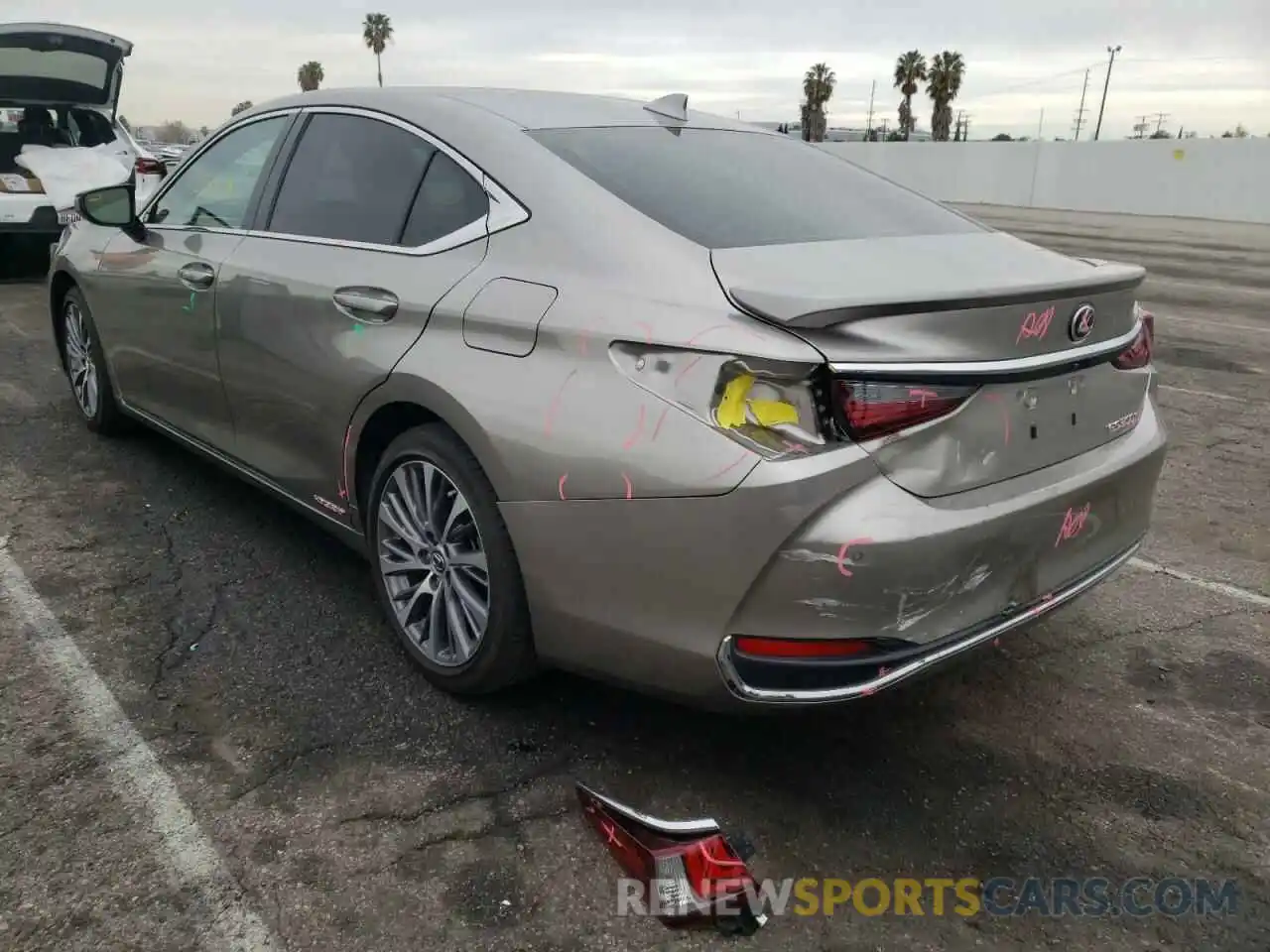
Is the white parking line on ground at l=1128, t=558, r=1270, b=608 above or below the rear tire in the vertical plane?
below

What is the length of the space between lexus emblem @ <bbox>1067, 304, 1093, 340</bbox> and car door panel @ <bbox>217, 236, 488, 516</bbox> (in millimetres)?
1470

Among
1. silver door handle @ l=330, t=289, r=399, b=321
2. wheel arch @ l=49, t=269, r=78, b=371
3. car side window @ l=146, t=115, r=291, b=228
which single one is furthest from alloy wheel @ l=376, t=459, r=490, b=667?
wheel arch @ l=49, t=269, r=78, b=371

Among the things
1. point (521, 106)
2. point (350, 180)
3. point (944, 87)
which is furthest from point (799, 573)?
point (944, 87)

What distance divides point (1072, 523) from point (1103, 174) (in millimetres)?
36550

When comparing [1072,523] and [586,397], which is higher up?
[586,397]

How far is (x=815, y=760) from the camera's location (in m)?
2.76

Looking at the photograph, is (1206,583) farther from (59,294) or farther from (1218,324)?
(1218,324)

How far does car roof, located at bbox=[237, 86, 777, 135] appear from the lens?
123 inches

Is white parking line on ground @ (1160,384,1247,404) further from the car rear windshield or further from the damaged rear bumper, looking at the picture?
the damaged rear bumper

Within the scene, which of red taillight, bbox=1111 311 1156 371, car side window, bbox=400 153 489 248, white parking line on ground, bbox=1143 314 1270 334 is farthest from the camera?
white parking line on ground, bbox=1143 314 1270 334

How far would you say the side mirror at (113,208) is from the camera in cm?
452

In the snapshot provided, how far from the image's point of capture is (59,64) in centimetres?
995

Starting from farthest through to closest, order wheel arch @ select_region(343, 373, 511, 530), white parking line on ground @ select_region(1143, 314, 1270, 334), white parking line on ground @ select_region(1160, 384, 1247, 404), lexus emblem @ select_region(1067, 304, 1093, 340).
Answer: white parking line on ground @ select_region(1143, 314, 1270, 334) → white parking line on ground @ select_region(1160, 384, 1247, 404) → wheel arch @ select_region(343, 373, 511, 530) → lexus emblem @ select_region(1067, 304, 1093, 340)

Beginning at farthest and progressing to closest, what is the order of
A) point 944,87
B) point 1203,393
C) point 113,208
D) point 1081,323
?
point 944,87 < point 1203,393 < point 113,208 < point 1081,323
